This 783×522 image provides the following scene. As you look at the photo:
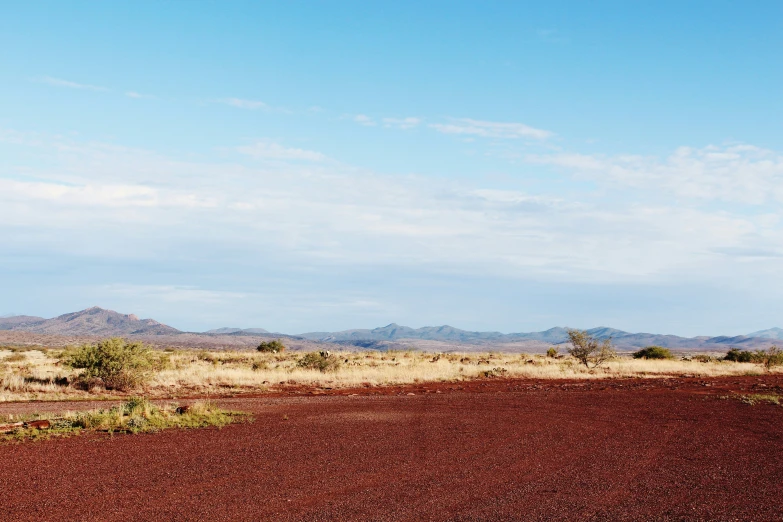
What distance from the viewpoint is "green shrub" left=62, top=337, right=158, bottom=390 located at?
2703cm

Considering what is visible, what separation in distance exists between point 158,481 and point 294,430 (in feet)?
19.2

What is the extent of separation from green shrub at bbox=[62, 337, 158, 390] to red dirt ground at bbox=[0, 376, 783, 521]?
7.02 m

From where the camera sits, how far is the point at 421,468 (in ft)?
38.3

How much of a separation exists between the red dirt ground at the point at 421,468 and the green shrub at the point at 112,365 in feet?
23.0

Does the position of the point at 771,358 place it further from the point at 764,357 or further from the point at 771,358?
the point at 764,357

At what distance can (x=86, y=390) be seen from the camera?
2662 centimetres

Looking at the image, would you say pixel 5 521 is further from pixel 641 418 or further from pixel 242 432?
pixel 641 418

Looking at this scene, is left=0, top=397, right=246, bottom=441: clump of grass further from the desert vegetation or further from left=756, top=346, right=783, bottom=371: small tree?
left=756, top=346, right=783, bottom=371: small tree

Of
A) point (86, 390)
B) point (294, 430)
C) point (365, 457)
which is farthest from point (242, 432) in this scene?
point (86, 390)

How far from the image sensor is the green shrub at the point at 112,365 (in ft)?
88.7

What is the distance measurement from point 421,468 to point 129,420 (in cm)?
860

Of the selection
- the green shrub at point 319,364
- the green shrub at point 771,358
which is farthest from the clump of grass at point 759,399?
the green shrub at point 319,364

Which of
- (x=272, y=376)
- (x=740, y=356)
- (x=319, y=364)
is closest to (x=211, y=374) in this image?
(x=272, y=376)

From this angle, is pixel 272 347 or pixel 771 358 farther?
pixel 272 347
